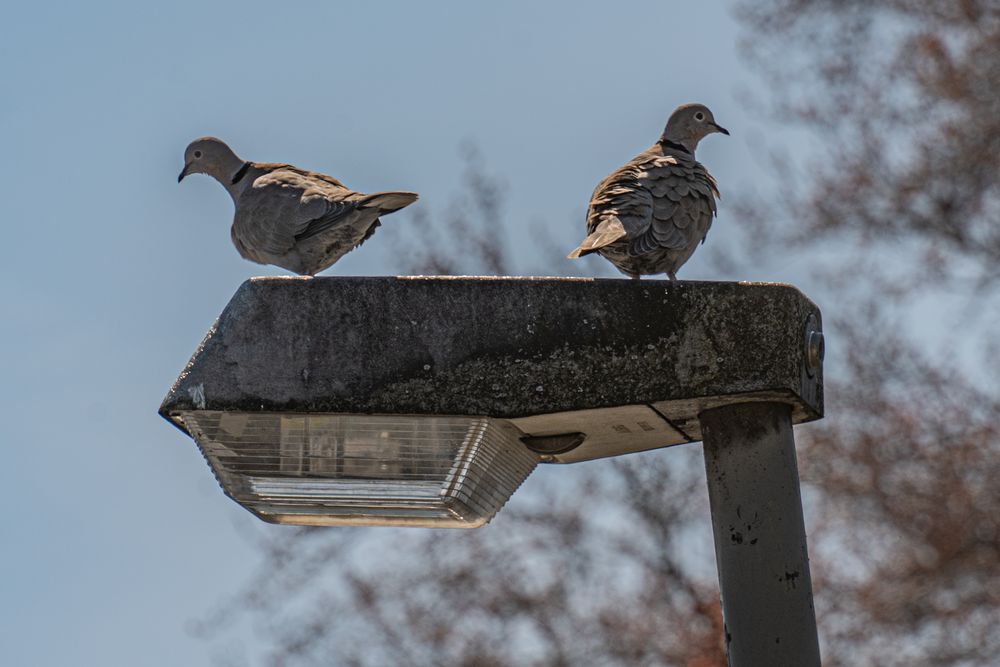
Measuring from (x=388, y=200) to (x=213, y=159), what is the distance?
1510 millimetres

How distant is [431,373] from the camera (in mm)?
2131

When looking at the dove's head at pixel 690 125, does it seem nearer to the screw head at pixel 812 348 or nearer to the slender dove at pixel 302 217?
the slender dove at pixel 302 217

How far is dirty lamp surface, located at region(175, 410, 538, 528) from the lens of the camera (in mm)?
2154

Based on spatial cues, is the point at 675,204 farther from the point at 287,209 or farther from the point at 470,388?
the point at 470,388

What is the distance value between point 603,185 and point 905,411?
18.5ft

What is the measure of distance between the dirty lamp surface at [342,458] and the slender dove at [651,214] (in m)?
1.42

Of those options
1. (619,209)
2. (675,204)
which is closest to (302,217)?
(619,209)

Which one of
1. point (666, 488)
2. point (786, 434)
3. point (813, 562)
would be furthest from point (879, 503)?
point (786, 434)

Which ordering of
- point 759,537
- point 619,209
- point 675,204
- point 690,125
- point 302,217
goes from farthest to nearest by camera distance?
point 690,125, point 302,217, point 675,204, point 619,209, point 759,537

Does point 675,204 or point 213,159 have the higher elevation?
point 213,159

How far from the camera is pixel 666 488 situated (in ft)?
32.8

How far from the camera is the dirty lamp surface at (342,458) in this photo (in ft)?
7.07

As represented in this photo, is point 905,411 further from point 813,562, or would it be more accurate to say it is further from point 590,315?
point 590,315

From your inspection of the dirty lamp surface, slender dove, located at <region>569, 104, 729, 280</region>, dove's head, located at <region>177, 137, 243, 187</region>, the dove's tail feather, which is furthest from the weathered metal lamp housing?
dove's head, located at <region>177, 137, 243, 187</region>
